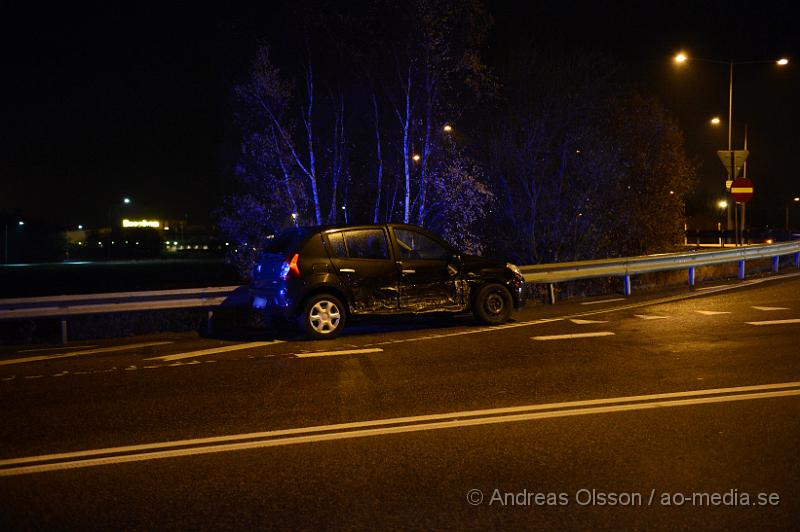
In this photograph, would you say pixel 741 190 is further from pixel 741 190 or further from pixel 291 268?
pixel 291 268

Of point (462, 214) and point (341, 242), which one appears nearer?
point (341, 242)

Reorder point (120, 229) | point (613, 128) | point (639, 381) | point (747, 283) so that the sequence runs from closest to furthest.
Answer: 1. point (639, 381)
2. point (747, 283)
3. point (613, 128)
4. point (120, 229)

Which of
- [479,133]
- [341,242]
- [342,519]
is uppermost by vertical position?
[479,133]

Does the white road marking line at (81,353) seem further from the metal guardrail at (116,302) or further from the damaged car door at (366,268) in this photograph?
the damaged car door at (366,268)

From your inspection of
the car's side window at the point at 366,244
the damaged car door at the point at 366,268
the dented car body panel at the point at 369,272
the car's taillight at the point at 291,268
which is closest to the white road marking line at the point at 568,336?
the dented car body panel at the point at 369,272

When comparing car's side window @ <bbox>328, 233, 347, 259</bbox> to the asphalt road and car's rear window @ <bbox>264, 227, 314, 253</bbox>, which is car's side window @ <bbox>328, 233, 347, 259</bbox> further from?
the asphalt road

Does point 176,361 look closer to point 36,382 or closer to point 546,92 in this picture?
point 36,382

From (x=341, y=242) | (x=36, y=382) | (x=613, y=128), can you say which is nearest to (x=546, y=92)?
(x=613, y=128)

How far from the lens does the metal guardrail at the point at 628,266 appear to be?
1634cm

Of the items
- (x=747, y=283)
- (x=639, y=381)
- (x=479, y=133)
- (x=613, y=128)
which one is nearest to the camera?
(x=639, y=381)

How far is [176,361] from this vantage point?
32.1 feet

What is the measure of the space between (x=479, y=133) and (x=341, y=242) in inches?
565

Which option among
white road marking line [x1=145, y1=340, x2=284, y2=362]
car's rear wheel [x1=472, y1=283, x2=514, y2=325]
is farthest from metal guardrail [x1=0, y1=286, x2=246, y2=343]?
car's rear wheel [x1=472, y1=283, x2=514, y2=325]

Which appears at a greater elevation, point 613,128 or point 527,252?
point 613,128
